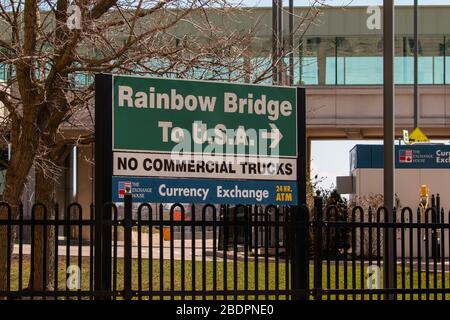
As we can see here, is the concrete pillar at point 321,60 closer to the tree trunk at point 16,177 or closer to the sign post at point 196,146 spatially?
the tree trunk at point 16,177

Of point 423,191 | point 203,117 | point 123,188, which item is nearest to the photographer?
point 123,188

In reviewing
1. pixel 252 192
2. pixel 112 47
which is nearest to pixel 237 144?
pixel 252 192

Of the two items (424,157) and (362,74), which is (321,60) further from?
(424,157)

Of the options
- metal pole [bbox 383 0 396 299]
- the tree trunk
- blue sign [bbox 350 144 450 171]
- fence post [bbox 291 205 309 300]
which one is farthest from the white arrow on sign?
blue sign [bbox 350 144 450 171]

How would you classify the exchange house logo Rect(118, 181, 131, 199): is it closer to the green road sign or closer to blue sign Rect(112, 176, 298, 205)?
blue sign Rect(112, 176, 298, 205)

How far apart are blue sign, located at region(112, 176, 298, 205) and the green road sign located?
333 millimetres

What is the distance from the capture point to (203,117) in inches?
404

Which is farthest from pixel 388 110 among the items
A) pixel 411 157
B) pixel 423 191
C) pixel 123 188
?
pixel 411 157

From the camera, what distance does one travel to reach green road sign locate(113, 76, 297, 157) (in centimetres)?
999

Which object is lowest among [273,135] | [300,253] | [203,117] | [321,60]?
[300,253]

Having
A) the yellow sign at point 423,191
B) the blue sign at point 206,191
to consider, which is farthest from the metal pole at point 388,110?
the yellow sign at point 423,191

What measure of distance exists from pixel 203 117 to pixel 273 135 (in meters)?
0.84

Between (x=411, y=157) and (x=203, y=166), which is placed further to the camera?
(x=411, y=157)
